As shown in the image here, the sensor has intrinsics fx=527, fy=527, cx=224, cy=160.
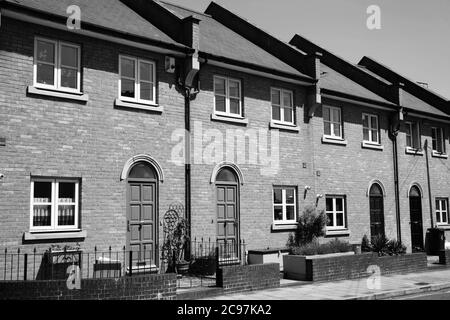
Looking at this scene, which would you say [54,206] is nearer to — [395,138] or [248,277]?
[248,277]

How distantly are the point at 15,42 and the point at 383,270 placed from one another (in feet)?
40.3

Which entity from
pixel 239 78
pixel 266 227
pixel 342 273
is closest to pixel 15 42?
pixel 239 78

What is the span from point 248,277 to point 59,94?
6.51 meters

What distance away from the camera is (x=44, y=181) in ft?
42.4

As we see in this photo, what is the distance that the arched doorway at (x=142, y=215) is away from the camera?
14.3 metres

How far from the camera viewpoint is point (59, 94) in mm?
13117

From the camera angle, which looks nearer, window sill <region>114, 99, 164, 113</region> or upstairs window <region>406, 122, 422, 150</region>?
window sill <region>114, 99, 164, 113</region>

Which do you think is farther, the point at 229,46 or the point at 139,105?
the point at 229,46

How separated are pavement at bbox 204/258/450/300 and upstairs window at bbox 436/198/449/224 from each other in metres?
9.09

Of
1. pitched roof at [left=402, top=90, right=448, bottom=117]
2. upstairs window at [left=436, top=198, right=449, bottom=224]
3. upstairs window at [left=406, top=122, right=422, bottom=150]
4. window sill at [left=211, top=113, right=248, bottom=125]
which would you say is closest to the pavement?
window sill at [left=211, top=113, right=248, bottom=125]

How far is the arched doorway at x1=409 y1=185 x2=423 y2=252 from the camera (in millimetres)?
23266

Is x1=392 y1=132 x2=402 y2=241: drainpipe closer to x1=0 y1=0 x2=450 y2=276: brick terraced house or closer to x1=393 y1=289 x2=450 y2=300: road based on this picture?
x1=0 y1=0 x2=450 y2=276: brick terraced house

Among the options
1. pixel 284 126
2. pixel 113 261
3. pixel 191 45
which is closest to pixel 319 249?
pixel 284 126
